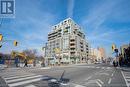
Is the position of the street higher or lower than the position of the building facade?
lower

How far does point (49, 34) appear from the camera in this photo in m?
137

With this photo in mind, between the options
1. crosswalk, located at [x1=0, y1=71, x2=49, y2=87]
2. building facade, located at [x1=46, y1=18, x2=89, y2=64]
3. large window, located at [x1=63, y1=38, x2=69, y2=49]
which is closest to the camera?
crosswalk, located at [x1=0, y1=71, x2=49, y2=87]

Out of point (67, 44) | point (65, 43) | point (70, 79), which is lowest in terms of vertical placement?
point (70, 79)

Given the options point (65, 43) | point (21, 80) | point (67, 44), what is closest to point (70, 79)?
point (21, 80)

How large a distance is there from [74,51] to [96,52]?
83405 mm

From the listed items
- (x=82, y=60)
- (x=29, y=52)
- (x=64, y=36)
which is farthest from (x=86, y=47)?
(x=29, y=52)

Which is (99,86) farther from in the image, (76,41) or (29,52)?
(29,52)

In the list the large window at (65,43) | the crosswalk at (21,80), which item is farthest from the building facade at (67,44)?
the crosswalk at (21,80)

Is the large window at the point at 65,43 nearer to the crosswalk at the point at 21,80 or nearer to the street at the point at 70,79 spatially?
the street at the point at 70,79

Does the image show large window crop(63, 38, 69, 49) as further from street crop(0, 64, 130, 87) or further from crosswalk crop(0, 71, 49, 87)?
crosswalk crop(0, 71, 49, 87)

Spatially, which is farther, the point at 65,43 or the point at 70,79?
the point at 65,43

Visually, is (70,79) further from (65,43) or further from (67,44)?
(65,43)

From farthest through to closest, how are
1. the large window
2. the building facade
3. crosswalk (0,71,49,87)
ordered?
1. the large window
2. the building facade
3. crosswalk (0,71,49,87)

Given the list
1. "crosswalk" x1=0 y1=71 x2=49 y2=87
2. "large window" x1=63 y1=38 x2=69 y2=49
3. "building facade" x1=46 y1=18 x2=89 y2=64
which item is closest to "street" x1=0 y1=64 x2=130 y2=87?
"crosswalk" x1=0 y1=71 x2=49 y2=87
